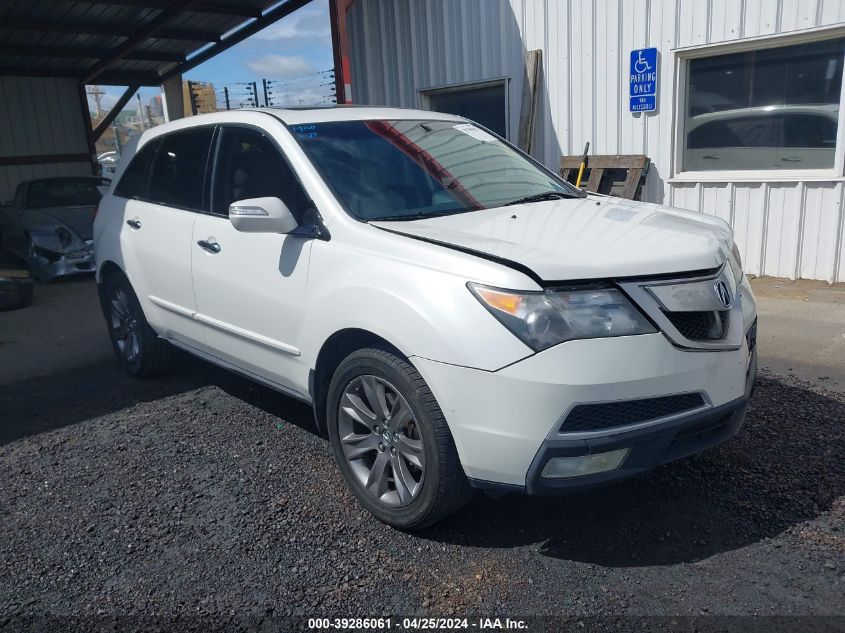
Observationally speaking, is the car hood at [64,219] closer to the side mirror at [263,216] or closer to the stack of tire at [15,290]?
the stack of tire at [15,290]

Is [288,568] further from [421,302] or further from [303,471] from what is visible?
[421,302]

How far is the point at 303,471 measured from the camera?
3.77 m

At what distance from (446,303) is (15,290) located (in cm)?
769

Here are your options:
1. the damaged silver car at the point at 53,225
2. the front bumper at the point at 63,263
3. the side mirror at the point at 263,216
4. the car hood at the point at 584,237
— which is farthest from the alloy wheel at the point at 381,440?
the front bumper at the point at 63,263

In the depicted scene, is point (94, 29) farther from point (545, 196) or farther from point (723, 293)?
point (723, 293)

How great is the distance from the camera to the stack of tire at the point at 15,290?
8492 millimetres

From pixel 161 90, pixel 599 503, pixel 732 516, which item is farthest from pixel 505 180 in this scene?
pixel 161 90

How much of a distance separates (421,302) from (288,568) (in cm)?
122

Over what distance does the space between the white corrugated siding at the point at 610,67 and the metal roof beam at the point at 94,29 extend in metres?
4.53

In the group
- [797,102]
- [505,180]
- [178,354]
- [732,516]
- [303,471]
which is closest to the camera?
[732,516]

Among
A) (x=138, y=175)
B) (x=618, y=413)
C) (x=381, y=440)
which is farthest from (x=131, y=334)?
(x=618, y=413)

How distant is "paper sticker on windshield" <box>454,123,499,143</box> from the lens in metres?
4.45

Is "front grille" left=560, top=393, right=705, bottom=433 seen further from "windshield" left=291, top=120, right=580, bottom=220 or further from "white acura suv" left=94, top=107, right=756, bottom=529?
"windshield" left=291, top=120, right=580, bottom=220

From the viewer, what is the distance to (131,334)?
543 cm
